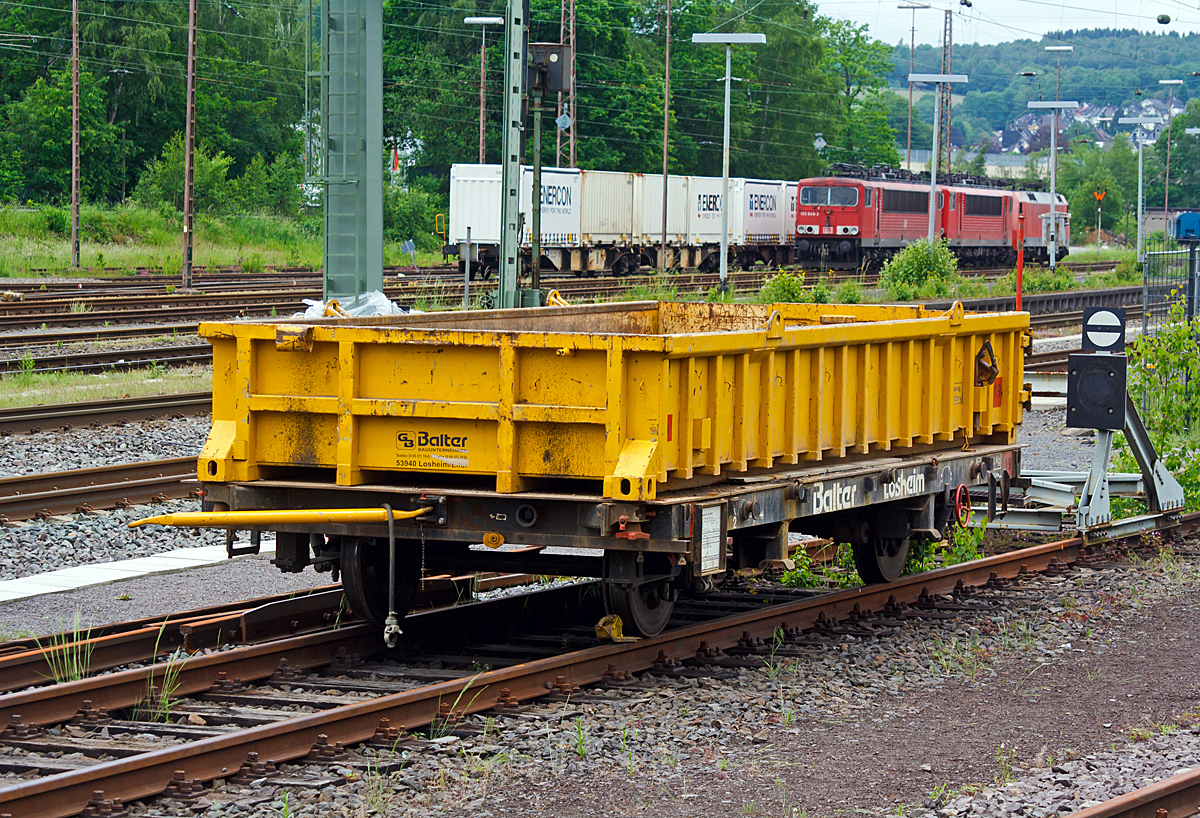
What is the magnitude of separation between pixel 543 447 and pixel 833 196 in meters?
48.0

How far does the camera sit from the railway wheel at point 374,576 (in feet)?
26.5

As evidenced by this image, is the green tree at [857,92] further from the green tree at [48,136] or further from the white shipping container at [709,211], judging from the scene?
the green tree at [48,136]

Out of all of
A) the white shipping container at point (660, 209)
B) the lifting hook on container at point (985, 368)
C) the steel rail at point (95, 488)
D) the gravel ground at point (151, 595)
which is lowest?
the gravel ground at point (151, 595)

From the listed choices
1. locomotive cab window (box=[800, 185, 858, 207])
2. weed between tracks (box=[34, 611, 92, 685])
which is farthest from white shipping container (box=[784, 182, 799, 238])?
weed between tracks (box=[34, 611, 92, 685])

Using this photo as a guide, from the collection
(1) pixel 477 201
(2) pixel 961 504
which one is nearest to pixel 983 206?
(1) pixel 477 201

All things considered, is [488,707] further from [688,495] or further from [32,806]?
[32,806]

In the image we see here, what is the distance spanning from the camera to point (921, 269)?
41.5 metres

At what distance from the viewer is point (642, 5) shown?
88562mm

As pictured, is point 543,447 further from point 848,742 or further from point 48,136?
point 48,136

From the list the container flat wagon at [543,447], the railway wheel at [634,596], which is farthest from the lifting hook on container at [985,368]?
the railway wheel at [634,596]

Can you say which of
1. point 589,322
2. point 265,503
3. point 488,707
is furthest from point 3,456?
point 488,707

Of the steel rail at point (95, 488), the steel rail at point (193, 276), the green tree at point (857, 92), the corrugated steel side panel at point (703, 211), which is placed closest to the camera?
the steel rail at point (95, 488)

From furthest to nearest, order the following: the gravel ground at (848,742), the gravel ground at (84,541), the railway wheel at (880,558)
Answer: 1. the gravel ground at (84,541)
2. the railway wheel at (880,558)
3. the gravel ground at (848,742)

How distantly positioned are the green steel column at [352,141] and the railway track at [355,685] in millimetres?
9430
